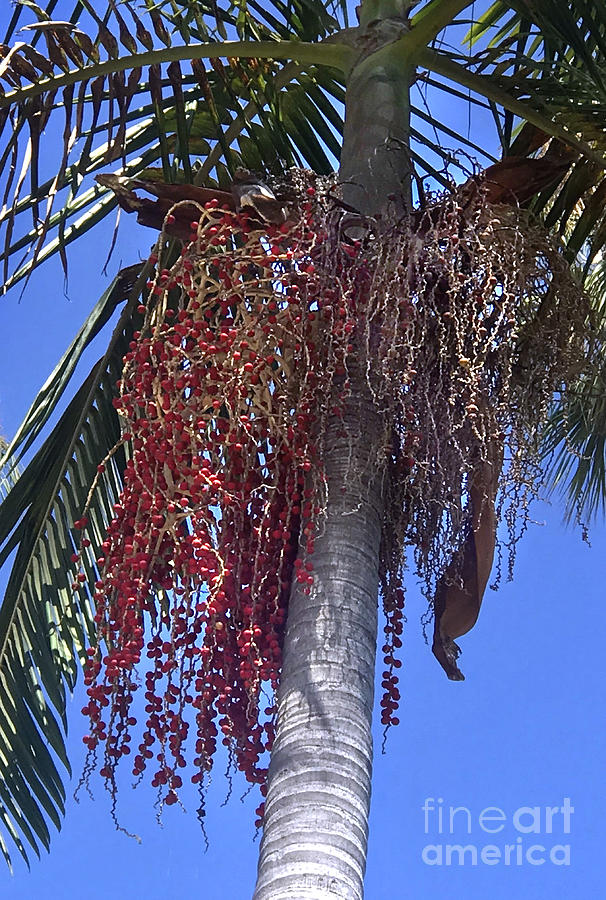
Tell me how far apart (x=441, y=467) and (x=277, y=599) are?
1.51 feet

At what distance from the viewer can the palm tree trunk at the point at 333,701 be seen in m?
2.12

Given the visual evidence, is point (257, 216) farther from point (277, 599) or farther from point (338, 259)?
point (277, 599)

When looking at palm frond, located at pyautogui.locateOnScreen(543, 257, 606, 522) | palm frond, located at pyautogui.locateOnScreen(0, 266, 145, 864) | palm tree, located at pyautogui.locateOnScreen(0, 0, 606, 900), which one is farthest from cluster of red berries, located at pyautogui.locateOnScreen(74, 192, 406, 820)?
palm frond, located at pyautogui.locateOnScreen(543, 257, 606, 522)

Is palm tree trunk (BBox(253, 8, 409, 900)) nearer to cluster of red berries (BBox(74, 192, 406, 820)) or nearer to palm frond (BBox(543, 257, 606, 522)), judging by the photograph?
cluster of red berries (BBox(74, 192, 406, 820))

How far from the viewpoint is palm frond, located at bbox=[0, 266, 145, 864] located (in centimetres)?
390

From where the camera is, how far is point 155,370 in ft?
9.29

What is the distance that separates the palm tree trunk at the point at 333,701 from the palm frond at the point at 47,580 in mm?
1432

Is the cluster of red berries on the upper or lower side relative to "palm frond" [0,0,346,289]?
lower

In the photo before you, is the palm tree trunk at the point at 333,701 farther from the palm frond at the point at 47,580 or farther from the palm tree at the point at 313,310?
the palm frond at the point at 47,580

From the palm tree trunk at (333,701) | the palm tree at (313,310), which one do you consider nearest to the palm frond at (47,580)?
the palm tree at (313,310)

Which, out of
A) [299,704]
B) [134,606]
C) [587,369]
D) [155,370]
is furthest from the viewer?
[587,369]

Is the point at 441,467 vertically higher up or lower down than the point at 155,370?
lower down

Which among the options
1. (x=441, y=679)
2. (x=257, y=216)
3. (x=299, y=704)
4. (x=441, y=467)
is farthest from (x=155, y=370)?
(x=441, y=679)

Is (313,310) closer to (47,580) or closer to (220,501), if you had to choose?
(220,501)
